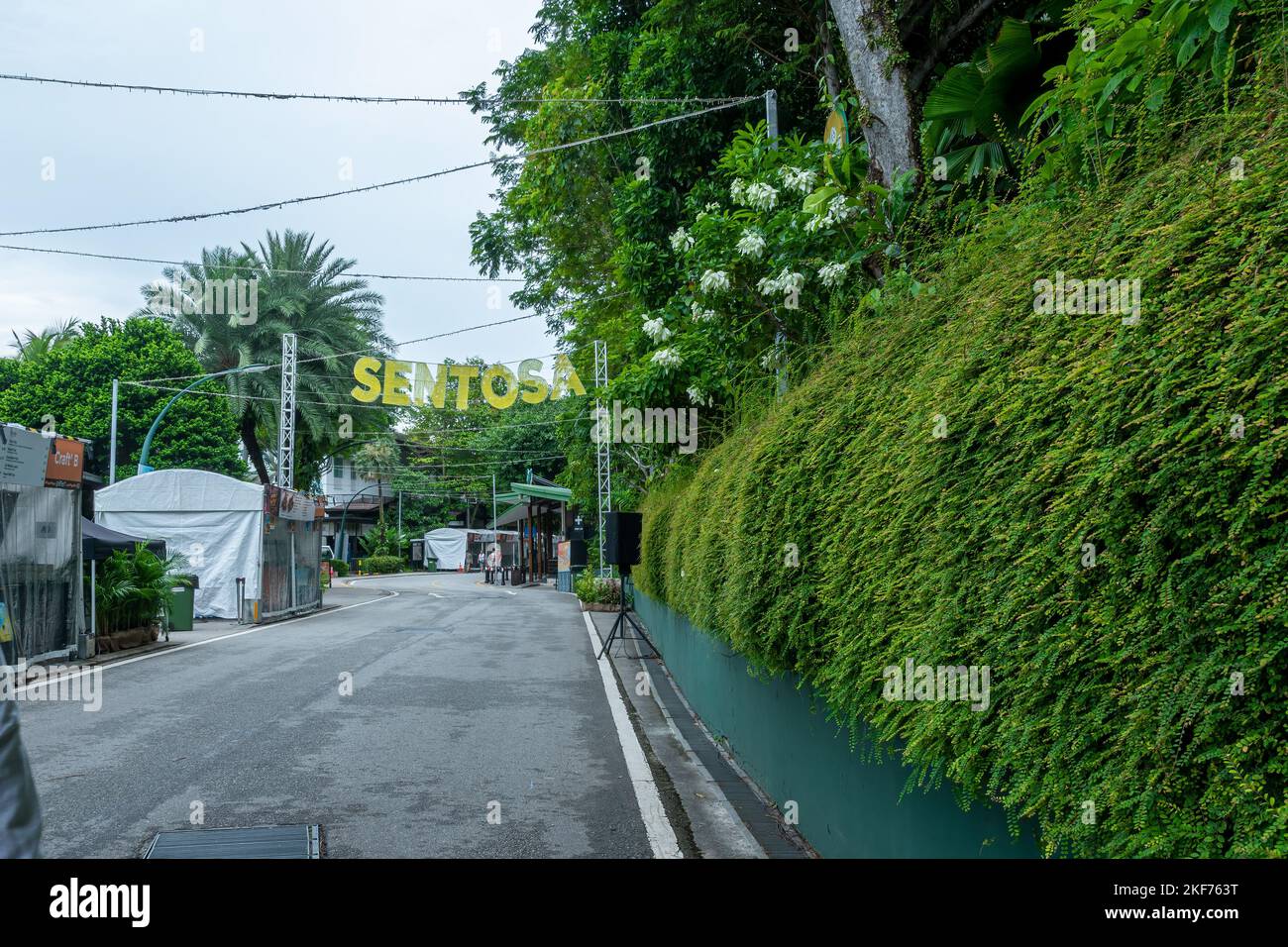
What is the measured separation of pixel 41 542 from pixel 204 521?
10123 millimetres

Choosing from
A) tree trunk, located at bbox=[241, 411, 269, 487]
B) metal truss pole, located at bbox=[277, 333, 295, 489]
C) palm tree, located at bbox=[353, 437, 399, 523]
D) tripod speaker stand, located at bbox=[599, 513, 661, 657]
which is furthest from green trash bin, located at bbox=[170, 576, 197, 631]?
palm tree, located at bbox=[353, 437, 399, 523]

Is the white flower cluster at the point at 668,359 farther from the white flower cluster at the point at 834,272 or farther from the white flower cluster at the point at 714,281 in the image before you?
the white flower cluster at the point at 834,272

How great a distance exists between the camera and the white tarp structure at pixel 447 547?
72688 mm

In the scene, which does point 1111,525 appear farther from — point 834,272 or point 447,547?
point 447,547

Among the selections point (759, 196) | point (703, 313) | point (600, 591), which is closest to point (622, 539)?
point (703, 313)

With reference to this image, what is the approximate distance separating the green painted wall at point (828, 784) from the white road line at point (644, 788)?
0.78 metres

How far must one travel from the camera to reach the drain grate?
5383 mm

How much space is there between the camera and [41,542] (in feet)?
47.4

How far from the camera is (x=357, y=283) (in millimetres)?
43875

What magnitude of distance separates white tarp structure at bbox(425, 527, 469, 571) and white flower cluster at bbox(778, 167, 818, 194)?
6425cm

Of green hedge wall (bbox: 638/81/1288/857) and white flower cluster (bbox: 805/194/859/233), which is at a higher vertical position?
white flower cluster (bbox: 805/194/859/233)

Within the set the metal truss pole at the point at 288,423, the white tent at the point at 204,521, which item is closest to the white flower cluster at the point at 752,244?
the white tent at the point at 204,521

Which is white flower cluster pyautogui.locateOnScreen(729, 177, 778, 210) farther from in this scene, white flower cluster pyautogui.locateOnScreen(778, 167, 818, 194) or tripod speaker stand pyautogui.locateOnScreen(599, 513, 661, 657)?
tripod speaker stand pyautogui.locateOnScreen(599, 513, 661, 657)
